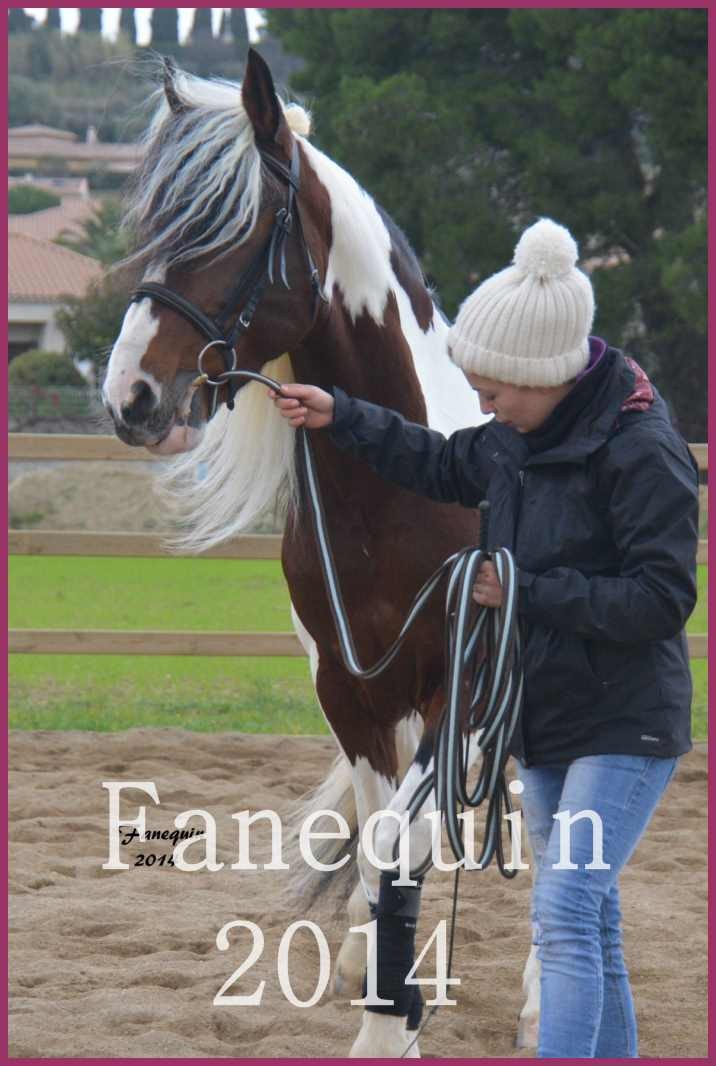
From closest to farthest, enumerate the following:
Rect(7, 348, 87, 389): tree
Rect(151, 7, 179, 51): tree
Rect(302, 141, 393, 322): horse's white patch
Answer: Rect(302, 141, 393, 322): horse's white patch, Rect(7, 348, 87, 389): tree, Rect(151, 7, 179, 51): tree

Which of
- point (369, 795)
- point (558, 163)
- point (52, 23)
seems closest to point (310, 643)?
point (369, 795)

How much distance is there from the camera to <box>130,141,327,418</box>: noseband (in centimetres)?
253

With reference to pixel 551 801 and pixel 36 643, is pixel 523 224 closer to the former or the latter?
pixel 36 643

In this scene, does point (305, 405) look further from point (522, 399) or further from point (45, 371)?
point (45, 371)

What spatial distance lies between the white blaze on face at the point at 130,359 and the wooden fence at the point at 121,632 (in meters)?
3.69

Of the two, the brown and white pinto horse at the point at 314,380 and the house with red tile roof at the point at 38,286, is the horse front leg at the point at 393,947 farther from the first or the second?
the house with red tile roof at the point at 38,286

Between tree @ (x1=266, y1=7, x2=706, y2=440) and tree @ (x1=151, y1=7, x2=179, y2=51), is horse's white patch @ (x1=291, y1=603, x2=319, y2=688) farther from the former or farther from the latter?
tree @ (x1=151, y1=7, x2=179, y2=51)

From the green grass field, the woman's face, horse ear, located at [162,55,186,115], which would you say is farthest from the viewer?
the green grass field

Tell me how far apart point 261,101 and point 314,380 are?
56 cm

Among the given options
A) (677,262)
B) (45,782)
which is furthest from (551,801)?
(677,262)

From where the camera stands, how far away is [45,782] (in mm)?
5180

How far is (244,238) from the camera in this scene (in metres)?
2.64

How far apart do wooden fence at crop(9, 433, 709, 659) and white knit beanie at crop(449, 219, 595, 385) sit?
13.1ft

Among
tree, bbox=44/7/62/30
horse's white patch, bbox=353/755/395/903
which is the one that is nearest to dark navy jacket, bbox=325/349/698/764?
horse's white patch, bbox=353/755/395/903
